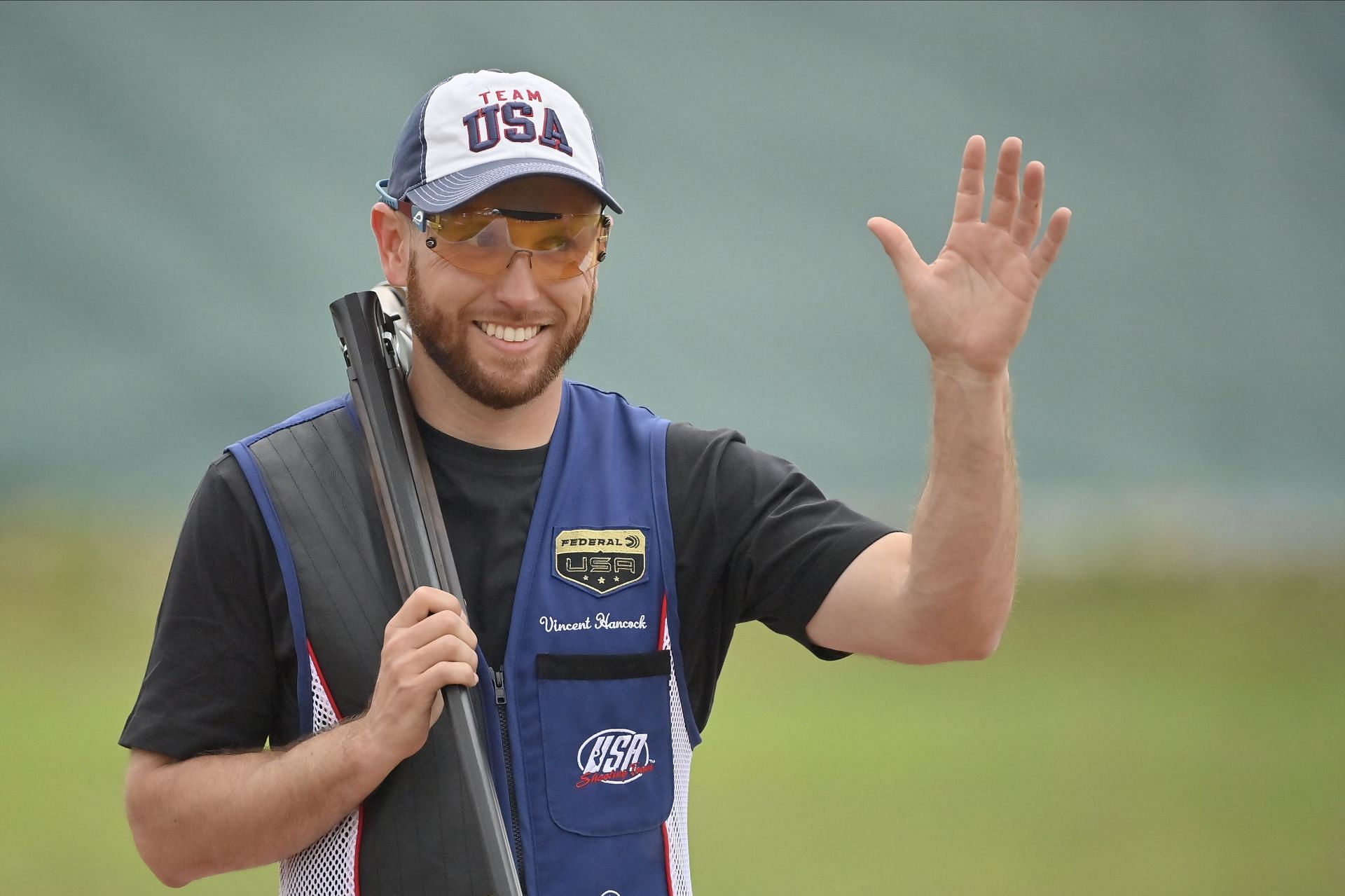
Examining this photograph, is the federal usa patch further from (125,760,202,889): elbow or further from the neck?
(125,760,202,889): elbow

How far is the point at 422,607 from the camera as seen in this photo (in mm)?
1607

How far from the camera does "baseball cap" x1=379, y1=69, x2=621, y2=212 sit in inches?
71.7

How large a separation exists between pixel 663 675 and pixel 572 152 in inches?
27.5

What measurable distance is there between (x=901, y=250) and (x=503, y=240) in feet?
1.68

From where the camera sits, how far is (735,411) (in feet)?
17.7

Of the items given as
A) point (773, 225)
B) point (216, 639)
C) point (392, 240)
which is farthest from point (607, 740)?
point (773, 225)

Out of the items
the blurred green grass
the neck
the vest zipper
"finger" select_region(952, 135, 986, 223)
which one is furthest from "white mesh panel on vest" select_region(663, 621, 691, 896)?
the blurred green grass

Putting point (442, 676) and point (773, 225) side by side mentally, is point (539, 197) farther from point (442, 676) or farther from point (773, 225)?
point (773, 225)

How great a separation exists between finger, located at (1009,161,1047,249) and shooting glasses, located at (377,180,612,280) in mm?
568

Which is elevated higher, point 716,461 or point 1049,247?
point 1049,247

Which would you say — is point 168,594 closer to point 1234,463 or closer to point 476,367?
point 476,367

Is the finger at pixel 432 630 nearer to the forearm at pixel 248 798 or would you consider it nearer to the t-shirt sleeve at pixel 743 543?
the forearm at pixel 248 798

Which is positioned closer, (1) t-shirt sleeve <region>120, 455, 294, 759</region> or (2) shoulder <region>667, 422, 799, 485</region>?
(1) t-shirt sleeve <region>120, 455, 294, 759</region>

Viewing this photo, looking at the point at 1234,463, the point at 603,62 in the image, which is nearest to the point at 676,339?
the point at 603,62
